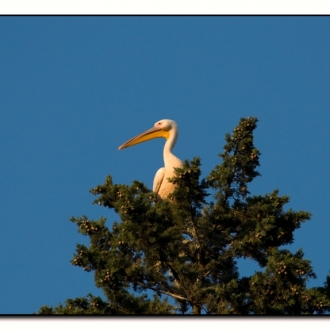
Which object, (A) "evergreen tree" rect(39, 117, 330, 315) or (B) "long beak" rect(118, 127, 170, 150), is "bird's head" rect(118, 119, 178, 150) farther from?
(A) "evergreen tree" rect(39, 117, 330, 315)

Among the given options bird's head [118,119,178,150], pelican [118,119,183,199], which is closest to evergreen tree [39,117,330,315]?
pelican [118,119,183,199]

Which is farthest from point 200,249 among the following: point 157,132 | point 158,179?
point 157,132

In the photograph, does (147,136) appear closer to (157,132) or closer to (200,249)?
A: (157,132)

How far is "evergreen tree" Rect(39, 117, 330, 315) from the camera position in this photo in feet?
51.9

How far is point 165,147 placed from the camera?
22.9m

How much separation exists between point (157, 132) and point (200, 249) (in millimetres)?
6828

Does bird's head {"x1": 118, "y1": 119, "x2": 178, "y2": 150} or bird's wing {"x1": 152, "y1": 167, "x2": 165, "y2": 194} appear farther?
bird's head {"x1": 118, "y1": 119, "x2": 178, "y2": 150}

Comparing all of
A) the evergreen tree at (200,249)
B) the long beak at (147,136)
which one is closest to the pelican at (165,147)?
the long beak at (147,136)

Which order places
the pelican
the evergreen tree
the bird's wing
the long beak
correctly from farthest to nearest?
the long beak → the bird's wing → the pelican → the evergreen tree

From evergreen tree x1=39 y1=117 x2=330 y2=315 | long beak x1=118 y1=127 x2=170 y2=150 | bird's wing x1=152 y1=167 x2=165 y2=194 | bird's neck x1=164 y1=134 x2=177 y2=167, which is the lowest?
evergreen tree x1=39 y1=117 x2=330 y2=315

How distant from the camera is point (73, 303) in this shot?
Answer: 1616 centimetres

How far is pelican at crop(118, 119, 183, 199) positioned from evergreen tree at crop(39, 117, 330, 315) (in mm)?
2976
